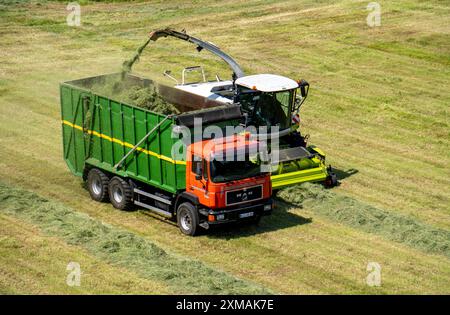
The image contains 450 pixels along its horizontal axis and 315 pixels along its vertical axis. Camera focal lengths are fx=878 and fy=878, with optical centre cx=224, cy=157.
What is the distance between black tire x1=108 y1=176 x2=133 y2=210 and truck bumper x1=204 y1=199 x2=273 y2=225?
9.17 ft

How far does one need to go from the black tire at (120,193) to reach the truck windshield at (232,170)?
9.80 feet

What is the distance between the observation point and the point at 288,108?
2483cm

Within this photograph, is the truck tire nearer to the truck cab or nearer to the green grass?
the truck cab

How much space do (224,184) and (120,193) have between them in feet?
11.5

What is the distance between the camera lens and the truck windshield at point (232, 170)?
20.3 metres

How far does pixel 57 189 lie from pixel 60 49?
18134 mm

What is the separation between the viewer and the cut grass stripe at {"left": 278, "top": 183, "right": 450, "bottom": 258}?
20984 millimetres

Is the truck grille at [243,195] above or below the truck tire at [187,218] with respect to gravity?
above
